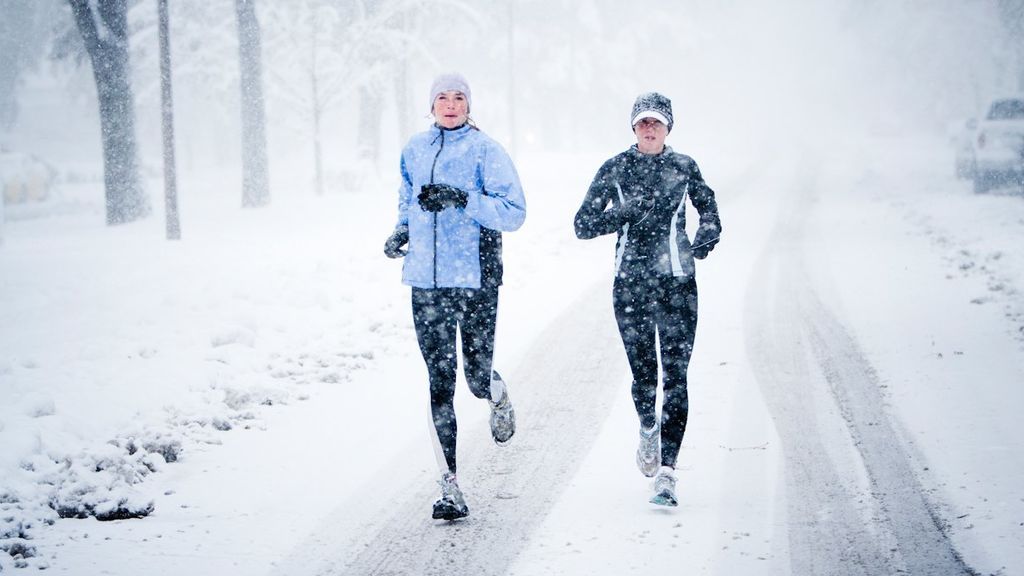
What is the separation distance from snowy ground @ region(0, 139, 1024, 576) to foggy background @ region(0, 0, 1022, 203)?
1298cm

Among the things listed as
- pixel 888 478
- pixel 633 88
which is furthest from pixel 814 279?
pixel 633 88

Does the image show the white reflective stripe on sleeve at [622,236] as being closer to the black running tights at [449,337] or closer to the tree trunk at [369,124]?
the black running tights at [449,337]

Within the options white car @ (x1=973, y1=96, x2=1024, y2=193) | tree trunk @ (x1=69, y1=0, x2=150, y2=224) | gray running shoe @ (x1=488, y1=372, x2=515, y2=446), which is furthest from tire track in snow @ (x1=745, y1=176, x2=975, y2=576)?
white car @ (x1=973, y1=96, x2=1024, y2=193)

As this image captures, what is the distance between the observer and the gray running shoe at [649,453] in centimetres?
480

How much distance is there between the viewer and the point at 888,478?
4.89 meters

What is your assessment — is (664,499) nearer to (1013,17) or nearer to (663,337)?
(663,337)

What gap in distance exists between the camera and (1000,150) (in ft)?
69.6

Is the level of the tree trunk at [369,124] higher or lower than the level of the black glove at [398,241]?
higher

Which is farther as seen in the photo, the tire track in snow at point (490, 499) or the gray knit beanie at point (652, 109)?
the gray knit beanie at point (652, 109)

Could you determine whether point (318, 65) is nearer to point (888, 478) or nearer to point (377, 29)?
point (377, 29)

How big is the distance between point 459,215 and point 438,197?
0.81 ft

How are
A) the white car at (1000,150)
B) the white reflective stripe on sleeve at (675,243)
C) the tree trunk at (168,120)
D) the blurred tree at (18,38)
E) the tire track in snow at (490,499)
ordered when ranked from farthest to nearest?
1. the blurred tree at (18,38)
2. the white car at (1000,150)
3. the tree trunk at (168,120)
4. the white reflective stripe on sleeve at (675,243)
5. the tire track in snow at (490,499)

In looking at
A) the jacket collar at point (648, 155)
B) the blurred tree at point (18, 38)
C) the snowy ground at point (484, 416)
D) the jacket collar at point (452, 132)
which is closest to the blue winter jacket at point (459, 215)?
the jacket collar at point (452, 132)

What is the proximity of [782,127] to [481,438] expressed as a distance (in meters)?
83.0
